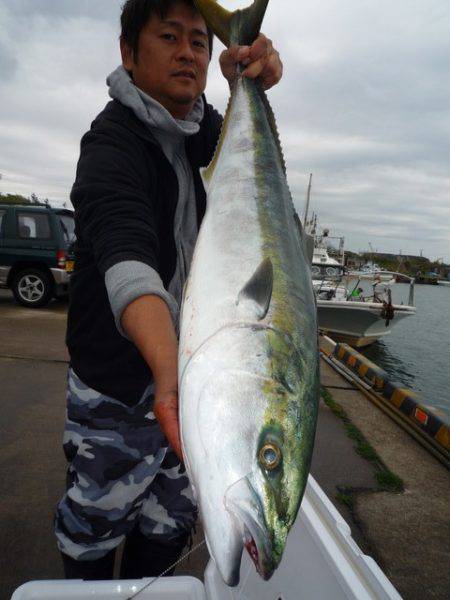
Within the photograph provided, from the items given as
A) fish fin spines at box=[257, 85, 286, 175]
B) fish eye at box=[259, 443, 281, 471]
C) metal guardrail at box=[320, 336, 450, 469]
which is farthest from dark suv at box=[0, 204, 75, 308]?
fish eye at box=[259, 443, 281, 471]

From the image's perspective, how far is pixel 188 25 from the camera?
1.68m

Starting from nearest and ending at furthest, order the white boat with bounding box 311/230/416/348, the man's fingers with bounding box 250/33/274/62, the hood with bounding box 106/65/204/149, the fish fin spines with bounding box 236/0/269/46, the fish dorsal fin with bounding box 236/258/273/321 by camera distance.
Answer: the fish dorsal fin with bounding box 236/258/273/321 → the hood with bounding box 106/65/204/149 → the man's fingers with bounding box 250/33/274/62 → the fish fin spines with bounding box 236/0/269/46 → the white boat with bounding box 311/230/416/348

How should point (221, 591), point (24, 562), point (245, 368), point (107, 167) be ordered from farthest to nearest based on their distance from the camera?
point (24, 562) < point (221, 591) < point (107, 167) < point (245, 368)

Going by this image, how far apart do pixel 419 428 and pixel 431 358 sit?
1289cm

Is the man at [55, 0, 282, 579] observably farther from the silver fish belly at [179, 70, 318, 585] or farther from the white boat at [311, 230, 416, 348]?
the white boat at [311, 230, 416, 348]

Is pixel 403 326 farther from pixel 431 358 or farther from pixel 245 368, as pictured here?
pixel 245 368

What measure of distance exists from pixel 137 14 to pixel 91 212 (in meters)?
0.93

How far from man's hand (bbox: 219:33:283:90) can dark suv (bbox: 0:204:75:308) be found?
7407 millimetres

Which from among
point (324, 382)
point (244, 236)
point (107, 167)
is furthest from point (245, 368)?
point (324, 382)

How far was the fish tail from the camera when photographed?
1778mm

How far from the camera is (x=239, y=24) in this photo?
6.26 feet

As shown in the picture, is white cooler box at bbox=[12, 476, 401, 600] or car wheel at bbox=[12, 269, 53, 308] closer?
white cooler box at bbox=[12, 476, 401, 600]

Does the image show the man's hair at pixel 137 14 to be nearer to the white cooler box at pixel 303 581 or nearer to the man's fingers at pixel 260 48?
the man's fingers at pixel 260 48

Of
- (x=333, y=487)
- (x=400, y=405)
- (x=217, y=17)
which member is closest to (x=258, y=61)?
(x=217, y=17)
